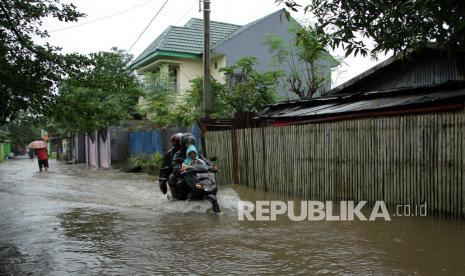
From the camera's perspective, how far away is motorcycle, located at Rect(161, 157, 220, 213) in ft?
26.5

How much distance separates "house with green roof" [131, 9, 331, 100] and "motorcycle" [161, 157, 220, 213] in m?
13.7

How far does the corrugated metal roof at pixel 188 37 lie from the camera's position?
22522 millimetres

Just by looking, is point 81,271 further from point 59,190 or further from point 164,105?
point 164,105

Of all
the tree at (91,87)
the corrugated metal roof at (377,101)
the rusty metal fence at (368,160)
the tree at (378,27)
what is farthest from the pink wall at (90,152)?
the tree at (378,27)

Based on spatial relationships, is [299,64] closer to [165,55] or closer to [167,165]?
[165,55]

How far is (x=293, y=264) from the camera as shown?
4766 millimetres

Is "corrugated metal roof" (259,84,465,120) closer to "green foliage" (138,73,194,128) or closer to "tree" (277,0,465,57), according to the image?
"tree" (277,0,465,57)

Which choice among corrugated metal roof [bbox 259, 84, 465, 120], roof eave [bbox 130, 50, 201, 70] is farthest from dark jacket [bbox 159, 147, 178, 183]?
roof eave [bbox 130, 50, 201, 70]

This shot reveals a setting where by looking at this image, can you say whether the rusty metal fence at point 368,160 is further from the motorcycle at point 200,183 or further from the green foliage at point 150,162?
the green foliage at point 150,162

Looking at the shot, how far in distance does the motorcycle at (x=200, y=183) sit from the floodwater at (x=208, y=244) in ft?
0.79

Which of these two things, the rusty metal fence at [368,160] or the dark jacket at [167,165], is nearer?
the rusty metal fence at [368,160]

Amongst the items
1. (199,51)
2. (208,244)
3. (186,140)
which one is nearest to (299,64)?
(199,51)

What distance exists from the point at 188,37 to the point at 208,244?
1953 centimetres

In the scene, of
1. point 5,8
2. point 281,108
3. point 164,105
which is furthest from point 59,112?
point 164,105
